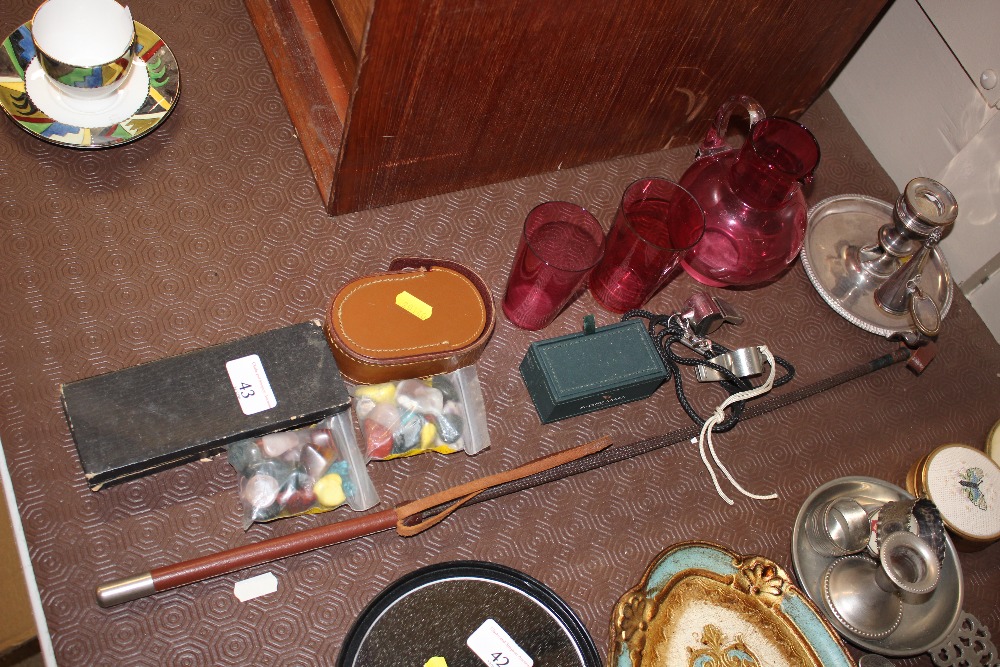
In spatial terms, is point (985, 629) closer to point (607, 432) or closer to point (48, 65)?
point (607, 432)

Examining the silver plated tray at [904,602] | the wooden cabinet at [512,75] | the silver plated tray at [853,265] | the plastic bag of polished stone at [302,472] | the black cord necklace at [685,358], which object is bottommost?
the plastic bag of polished stone at [302,472]

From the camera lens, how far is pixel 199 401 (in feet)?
2.77

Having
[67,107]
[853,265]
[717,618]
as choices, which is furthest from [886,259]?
[67,107]

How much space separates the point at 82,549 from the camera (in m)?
0.84

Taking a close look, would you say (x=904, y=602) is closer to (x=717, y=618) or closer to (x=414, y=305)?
A: (x=717, y=618)

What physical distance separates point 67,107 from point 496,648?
0.77 m

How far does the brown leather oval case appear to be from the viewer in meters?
0.90

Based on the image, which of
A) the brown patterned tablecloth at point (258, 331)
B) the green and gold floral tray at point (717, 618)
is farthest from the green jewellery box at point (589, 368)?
the green and gold floral tray at point (717, 618)

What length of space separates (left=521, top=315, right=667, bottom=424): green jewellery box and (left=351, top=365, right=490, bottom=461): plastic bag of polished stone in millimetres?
73

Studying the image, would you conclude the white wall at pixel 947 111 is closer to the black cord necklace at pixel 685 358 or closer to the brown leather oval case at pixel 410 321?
the black cord necklace at pixel 685 358

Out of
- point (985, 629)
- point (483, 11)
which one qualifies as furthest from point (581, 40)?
point (985, 629)

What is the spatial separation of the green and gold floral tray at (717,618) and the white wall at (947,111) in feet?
2.06

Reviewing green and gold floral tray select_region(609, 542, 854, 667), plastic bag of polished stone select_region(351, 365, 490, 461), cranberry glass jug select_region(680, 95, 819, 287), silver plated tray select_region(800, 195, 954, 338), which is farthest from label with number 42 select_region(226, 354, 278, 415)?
silver plated tray select_region(800, 195, 954, 338)

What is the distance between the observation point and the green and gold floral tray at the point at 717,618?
874 mm
